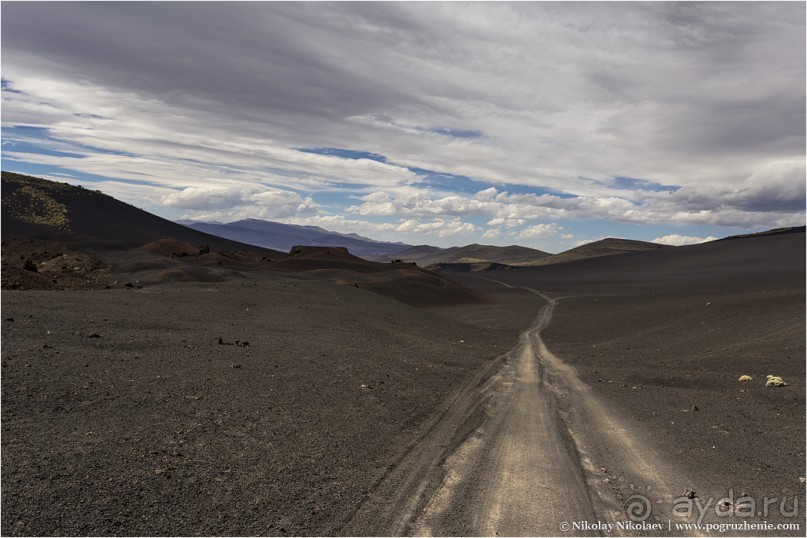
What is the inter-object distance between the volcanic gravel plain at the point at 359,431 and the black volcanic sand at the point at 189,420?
1.5 inches

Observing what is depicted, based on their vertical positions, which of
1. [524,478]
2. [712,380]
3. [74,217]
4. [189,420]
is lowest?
[712,380]

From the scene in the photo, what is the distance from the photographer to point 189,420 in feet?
25.7

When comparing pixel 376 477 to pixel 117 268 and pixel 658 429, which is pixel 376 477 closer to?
pixel 658 429

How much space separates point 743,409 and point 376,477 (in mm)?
9170

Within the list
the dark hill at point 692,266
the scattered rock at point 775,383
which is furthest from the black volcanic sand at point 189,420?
the dark hill at point 692,266

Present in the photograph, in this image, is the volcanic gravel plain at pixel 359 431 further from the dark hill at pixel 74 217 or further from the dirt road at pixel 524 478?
the dark hill at pixel 74 217

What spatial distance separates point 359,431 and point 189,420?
109 inches

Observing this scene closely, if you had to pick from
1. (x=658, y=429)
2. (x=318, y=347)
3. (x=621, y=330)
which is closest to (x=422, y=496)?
(x=658, y=429)

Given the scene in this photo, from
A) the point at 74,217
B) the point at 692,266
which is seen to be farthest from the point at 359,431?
the point at 692,266

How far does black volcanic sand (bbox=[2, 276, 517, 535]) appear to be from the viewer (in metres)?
5.34

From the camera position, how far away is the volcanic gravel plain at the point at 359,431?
5.56 meters

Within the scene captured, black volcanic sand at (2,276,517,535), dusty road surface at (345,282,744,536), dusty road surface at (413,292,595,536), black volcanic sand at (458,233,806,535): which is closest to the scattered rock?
black volcanic sand at (458,233,806,535)

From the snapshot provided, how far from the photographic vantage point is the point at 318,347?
1592 centimetres

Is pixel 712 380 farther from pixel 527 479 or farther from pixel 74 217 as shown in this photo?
pixel 74 217
